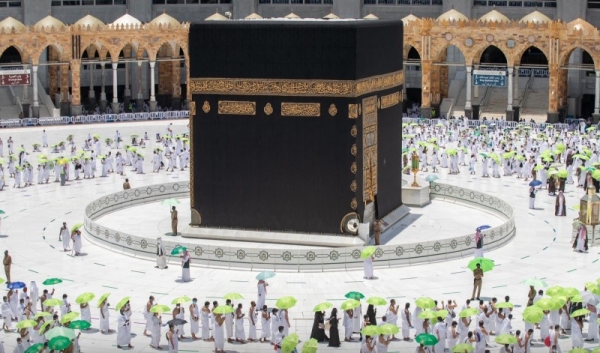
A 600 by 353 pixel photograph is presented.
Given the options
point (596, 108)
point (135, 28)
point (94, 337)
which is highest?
point (135, 28)

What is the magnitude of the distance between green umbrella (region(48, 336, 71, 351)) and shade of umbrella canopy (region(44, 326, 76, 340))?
0.13 m

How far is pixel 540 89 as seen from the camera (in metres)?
68.0

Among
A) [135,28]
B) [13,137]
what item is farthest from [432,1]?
[13,137]

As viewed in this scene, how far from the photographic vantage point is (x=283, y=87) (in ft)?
107

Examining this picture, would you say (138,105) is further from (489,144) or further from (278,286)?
(278,286)

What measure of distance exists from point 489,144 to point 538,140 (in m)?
2.43

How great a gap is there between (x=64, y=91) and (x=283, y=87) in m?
36.4

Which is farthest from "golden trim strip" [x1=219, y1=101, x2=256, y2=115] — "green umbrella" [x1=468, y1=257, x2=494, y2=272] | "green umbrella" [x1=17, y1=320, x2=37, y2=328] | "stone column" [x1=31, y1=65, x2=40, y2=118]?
"stone column" [x1=31, y1=65, x2=40, y2=118]

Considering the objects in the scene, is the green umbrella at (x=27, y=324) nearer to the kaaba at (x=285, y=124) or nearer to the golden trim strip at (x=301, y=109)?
the kaaba at (x=285, y=124)

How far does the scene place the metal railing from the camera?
60800mm

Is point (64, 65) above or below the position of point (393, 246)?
above

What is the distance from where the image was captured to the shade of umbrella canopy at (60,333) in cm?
2130

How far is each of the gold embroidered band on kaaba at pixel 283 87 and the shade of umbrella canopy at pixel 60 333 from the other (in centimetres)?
1304

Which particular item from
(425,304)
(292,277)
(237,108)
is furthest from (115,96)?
(425,304)
